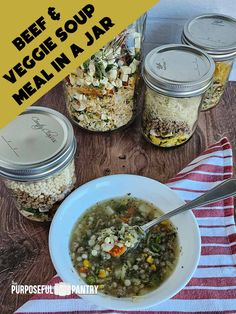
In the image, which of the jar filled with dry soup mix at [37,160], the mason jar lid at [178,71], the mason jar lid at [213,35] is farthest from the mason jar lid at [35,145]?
the mason jar lid at [213,35]

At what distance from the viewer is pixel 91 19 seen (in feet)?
2.76

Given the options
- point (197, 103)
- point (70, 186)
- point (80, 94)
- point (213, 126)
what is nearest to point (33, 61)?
point (80, 94)

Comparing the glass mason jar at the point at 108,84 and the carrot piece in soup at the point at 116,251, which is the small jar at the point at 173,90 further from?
the carrot piece in soup at the point at 116,251

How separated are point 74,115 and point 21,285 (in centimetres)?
43

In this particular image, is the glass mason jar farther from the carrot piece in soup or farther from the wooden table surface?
the carrot piece in soup

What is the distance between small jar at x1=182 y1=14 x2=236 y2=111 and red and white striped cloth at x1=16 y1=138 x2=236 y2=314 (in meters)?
0.17

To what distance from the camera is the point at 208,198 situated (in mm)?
817

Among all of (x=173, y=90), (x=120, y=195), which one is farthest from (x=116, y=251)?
(x=173, y=90)

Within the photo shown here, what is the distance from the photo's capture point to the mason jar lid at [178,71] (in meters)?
0.88

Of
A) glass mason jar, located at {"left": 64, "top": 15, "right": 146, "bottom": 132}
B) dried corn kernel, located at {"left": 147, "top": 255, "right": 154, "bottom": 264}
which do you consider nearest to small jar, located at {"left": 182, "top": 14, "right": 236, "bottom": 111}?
glass mason jar, located at {"left": 64, "top": 15, "right": 146, "bottom": 132}

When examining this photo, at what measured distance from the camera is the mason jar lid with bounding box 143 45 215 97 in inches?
34.6

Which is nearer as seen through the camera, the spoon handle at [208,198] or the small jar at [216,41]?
the spoon handle at [208,198]

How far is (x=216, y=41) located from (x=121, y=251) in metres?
0.59

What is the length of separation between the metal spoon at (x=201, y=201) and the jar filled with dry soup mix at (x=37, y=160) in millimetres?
173
